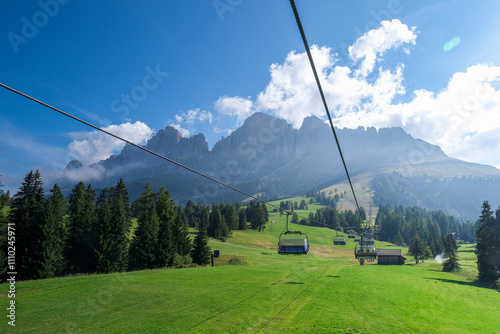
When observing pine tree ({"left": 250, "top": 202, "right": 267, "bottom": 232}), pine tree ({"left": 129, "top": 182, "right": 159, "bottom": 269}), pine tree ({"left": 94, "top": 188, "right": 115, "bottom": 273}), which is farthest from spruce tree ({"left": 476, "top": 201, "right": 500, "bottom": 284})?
pine tree ({"left": 250, "top": 202, "right": 267, "bottom": 232})

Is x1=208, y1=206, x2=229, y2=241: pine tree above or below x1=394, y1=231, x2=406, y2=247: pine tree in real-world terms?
above

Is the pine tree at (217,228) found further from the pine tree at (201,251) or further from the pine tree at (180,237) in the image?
the pine tree at (201,251)

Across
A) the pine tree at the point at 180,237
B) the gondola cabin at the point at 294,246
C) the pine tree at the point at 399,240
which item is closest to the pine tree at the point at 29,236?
the pine tree at the point at 180,237

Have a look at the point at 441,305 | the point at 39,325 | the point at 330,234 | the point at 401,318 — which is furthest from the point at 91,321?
the point at 330,234

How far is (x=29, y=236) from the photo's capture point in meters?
41.5

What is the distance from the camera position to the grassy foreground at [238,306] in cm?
1891

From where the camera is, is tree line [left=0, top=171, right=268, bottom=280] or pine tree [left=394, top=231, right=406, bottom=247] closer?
tree line [left=0, top=171, right=268, bottom=280]

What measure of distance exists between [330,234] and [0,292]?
145731 millimetres

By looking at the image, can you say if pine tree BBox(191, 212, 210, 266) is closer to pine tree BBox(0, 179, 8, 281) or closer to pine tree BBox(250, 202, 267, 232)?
pine tree BBox(0, 179, 8, 281)

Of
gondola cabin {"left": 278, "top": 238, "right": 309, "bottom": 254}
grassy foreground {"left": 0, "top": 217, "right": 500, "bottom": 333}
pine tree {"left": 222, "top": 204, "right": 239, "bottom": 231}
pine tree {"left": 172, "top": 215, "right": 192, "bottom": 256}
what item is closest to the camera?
grassy foreground {"left": 0, "top": 217, "right": 500, "bottom": 333}

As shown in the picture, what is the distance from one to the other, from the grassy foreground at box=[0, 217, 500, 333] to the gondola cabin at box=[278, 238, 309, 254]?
13.4ft

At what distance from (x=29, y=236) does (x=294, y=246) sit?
132 ft

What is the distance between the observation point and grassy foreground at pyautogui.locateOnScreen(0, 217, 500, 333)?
18.9m

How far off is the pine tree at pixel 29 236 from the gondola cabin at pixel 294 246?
119 ft
